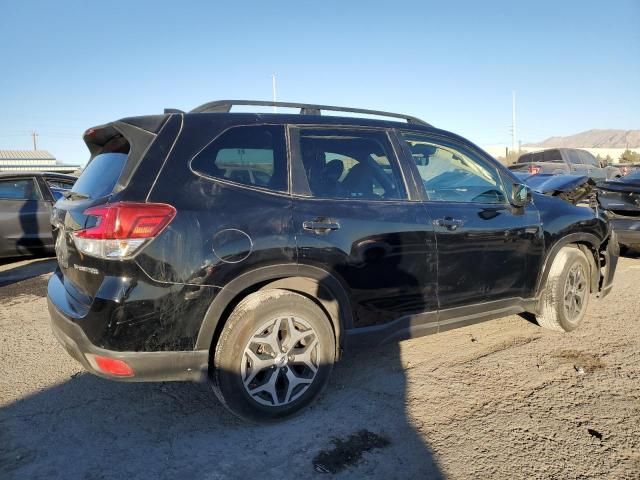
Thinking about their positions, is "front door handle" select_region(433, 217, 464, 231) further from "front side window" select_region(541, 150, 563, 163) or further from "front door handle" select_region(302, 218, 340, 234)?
"front side window" select_region(541, 150, 563, 163)

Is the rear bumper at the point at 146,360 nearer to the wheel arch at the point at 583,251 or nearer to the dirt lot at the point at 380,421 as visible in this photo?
the dirt lot at the point at 380,421

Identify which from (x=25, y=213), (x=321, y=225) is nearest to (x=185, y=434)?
(x=321, y=225)

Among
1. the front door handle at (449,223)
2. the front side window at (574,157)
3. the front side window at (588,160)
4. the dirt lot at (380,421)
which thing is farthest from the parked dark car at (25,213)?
the front side window at (588,160)

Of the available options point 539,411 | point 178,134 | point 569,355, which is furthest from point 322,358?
point 569,355

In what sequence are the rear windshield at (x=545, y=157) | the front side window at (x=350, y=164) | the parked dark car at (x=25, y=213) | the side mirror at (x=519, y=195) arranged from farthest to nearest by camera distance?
the rear windshield at (x=545, y=157), the parked dark car at (x=25, y=213), the side mirror at (x=519, y=195), the front side window at (x=350, y=164)

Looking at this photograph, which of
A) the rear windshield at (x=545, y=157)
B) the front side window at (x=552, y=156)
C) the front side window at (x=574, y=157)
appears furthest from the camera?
the rear windshield at (x=545, y=157)

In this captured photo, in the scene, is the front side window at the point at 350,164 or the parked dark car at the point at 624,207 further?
the parked dark car at the point at 624,207

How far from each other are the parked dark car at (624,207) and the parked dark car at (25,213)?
844 cm

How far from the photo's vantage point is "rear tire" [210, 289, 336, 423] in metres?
2.81

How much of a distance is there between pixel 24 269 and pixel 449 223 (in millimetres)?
7210

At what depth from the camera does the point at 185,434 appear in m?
2.90

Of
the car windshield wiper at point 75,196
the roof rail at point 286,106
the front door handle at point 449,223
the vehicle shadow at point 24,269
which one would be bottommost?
the vehicle shadow at point 24,269

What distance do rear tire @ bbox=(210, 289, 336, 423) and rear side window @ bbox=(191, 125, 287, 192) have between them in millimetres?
697

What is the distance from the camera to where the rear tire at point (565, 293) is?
4.33 metres
